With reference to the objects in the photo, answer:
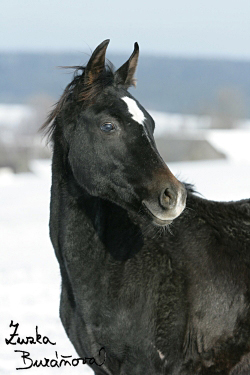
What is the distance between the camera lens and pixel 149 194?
10.1ft

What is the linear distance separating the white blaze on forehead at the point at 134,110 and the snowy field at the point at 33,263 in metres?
0.82

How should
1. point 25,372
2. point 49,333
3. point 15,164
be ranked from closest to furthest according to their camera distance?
point 25,372 < point 49,333 < point 15,164

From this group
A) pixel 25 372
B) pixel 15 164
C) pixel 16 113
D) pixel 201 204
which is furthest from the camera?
pixel 16 113

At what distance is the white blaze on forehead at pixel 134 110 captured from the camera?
3.21 m

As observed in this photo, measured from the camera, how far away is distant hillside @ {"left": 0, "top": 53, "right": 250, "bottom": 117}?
106188 mm

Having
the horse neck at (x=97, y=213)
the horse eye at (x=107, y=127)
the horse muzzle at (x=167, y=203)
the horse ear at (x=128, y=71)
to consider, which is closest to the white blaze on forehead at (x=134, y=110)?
the horse eye at (x=107, y=127)

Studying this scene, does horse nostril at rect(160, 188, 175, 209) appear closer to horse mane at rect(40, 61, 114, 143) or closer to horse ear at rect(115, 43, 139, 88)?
horse mane at rect(40, 61, 114, 143)

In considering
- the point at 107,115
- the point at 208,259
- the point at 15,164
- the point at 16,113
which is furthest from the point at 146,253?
the point at 16,113

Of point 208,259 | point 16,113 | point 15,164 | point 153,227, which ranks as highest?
point 16,113

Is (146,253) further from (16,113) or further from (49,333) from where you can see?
(16,113)

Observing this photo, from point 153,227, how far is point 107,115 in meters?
0.93

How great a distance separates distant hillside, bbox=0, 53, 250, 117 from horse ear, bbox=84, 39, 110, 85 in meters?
86.1

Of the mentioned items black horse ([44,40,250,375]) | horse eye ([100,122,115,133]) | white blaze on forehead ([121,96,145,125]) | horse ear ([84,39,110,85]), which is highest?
horse ear ([84,39,110,85])

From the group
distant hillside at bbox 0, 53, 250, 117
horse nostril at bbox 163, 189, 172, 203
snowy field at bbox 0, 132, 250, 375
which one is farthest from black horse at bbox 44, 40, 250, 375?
Answer: distant hillside at bbox 0, 53, 250, 117
